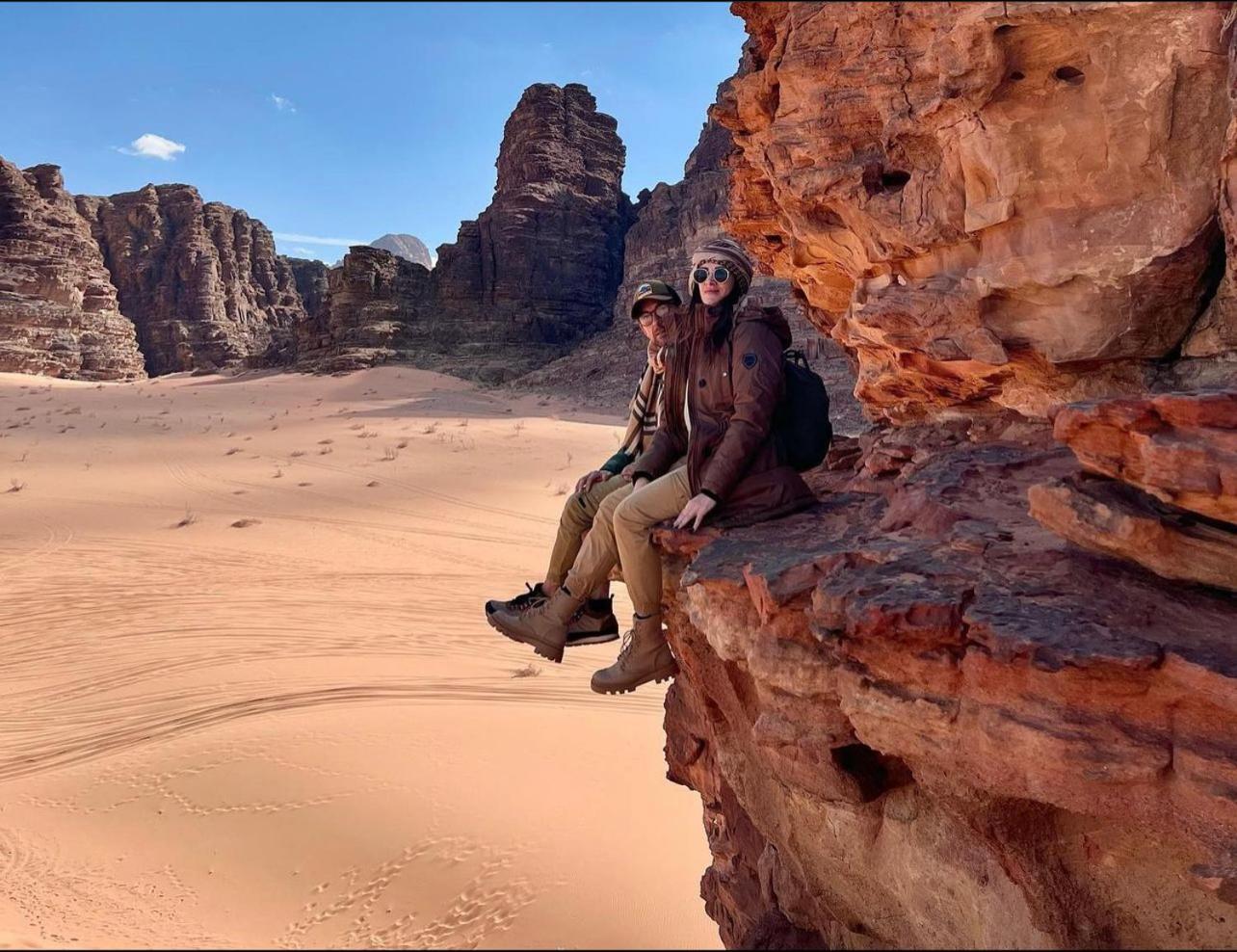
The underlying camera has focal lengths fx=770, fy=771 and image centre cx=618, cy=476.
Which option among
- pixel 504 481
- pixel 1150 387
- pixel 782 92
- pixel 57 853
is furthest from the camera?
pixel 504 481

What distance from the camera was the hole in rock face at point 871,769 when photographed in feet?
9.05

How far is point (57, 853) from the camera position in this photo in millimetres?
4117

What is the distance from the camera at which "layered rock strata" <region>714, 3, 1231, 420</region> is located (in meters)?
2.92

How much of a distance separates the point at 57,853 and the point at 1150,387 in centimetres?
576

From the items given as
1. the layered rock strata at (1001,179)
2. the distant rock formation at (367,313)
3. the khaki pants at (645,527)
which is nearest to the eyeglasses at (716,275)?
the khaki pants at (645,527)

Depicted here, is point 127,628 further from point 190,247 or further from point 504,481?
point 190,247

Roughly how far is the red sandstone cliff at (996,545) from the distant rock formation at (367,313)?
38878 millimetres

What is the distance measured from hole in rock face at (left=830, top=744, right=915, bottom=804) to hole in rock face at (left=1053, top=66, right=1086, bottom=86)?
9.18ft

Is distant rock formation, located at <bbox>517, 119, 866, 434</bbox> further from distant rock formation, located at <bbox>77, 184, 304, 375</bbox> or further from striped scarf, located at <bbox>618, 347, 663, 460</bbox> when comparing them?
distant rock formation, located at <bbox>77, 184, 304, 375</bbox>

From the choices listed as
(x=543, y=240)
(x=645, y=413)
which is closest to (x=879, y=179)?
(x=645, y=413)

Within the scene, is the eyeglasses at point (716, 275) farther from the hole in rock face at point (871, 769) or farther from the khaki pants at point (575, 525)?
the hole in rock face at point (871, 769)

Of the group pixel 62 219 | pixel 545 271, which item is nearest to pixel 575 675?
pixel 545 271

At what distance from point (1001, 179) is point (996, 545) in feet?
5.82

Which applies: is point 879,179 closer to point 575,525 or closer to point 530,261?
point 575,525
